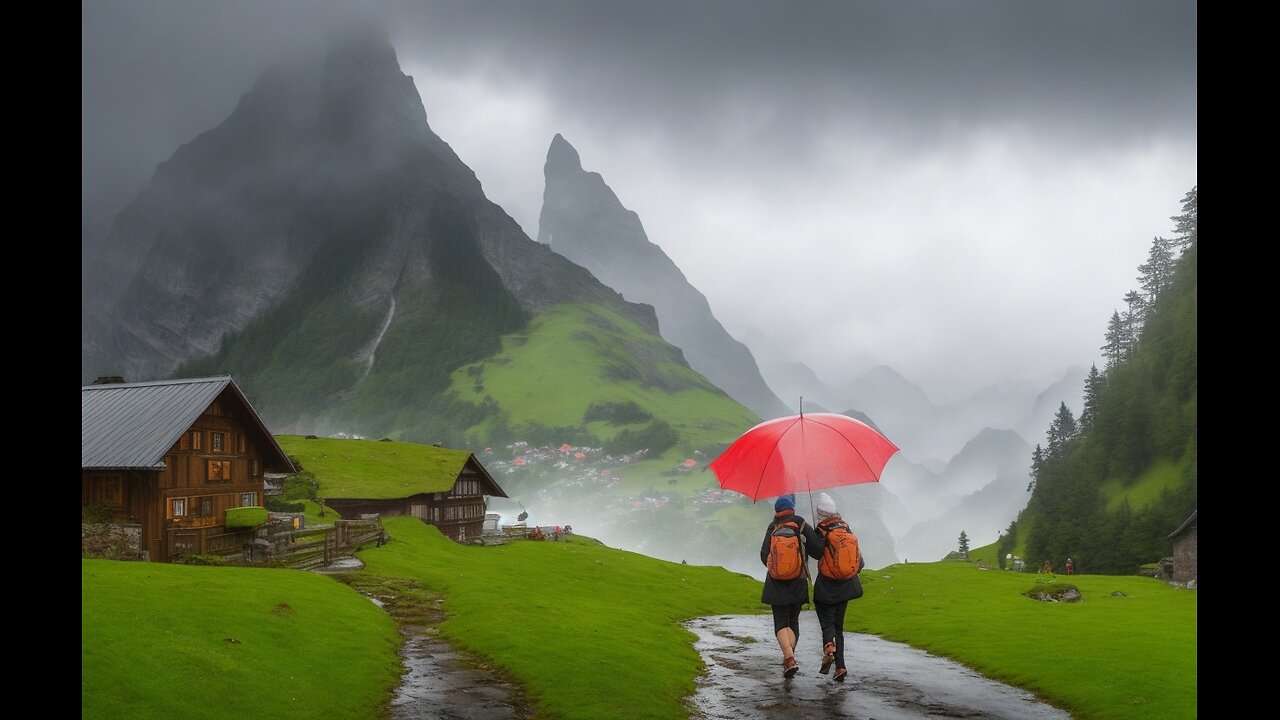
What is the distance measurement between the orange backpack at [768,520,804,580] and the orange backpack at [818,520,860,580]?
521 mm

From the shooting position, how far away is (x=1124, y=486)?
131 meters

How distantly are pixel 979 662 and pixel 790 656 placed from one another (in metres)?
9.50

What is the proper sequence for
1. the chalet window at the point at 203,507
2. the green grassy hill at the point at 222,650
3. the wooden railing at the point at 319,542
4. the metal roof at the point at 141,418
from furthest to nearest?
the chalet window at the point at 203,507 < the wooden railing at the point at 319,542 < the metal roof at the point at 141,418 < the green grassy hill at the point at 222,650

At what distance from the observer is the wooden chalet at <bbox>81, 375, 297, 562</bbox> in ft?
144

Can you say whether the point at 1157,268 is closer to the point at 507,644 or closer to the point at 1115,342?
the point at 1115,342

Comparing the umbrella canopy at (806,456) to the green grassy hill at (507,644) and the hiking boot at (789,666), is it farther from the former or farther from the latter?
the green grassy hill at (507,644)

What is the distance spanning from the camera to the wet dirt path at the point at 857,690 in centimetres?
1661

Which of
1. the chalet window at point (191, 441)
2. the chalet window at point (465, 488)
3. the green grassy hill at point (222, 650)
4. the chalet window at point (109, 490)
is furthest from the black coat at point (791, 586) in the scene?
the chalet window at point (465, 488)

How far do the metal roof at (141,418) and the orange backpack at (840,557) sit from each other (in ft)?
125

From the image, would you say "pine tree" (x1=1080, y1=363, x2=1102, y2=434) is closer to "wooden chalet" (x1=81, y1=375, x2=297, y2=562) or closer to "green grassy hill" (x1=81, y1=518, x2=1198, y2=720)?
"green grassy hill" (x1=81, y1=518, x2=1198, y2=720)

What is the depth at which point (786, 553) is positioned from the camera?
17328 millimetres

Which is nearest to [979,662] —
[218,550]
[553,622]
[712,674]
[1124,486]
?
[712,674]

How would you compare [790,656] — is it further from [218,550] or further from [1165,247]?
[1165,247]
